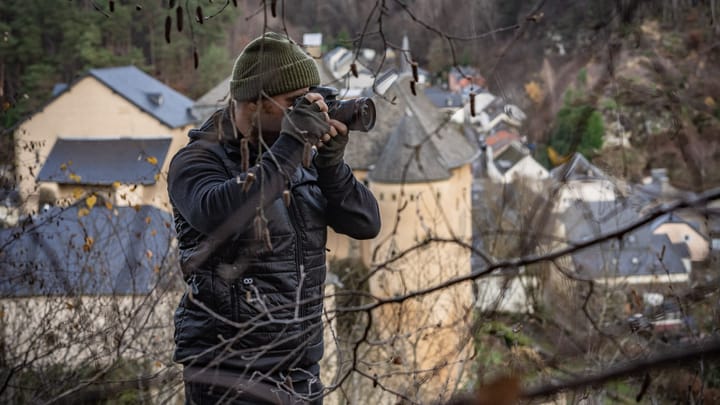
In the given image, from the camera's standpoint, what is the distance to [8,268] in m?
6.11

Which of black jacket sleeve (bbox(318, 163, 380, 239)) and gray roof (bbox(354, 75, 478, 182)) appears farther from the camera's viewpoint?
gray roof (bbox(354, 75, 478, 182))

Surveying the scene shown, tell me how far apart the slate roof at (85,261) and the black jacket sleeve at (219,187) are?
2.48 metres

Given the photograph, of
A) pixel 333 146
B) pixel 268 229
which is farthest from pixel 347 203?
pixel 268 229

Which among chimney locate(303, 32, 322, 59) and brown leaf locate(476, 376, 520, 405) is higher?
chimney locate(303, 32, 322, 59)

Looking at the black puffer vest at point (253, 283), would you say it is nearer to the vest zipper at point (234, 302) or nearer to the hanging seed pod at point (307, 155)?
the vest zipper at point (234, 302)

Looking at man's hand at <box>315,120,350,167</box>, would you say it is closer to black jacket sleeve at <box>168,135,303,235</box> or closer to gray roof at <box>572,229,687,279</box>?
black jacket sleeve at <box>168,135,303,235</box>

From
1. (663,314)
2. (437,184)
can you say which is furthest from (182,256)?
(437,184)

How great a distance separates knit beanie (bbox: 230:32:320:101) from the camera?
8.46 ft

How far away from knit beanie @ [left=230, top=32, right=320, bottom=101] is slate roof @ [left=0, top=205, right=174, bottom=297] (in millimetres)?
2603

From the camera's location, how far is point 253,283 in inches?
102

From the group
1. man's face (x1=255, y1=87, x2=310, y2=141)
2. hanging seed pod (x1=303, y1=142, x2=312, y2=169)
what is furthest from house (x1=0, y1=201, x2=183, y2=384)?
hanging seed pod (x1=303, y1=142, x2=312, y2=169)

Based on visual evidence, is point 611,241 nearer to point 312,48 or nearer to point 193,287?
point 312,48

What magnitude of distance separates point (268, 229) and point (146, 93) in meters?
24.6

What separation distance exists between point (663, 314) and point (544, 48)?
2223 mm
